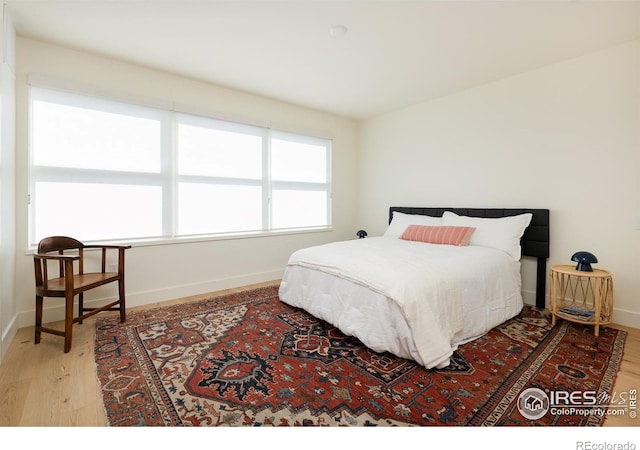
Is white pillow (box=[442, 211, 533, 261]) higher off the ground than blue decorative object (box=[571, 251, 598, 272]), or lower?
higher

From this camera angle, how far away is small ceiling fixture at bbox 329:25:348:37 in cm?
240

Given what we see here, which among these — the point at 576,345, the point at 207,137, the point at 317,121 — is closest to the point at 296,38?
the point at 207,137

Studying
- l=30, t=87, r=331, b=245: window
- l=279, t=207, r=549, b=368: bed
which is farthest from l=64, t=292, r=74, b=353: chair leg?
l=279, t=207, r=549, b=368: bed

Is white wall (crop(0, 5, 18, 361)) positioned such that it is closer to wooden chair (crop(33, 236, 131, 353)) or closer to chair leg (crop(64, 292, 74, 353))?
wooden chair (crop(33, 236, 131, 353))

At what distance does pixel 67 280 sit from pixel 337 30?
9.26 ft

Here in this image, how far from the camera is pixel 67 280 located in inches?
83.9

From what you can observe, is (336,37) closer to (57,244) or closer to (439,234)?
(439,234)

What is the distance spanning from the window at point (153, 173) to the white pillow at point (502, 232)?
97.2 inches

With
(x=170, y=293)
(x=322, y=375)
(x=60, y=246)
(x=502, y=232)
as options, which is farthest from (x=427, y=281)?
(x=60, y=246)

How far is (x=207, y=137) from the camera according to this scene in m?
3.63

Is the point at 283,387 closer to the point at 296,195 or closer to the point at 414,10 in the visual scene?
the point at 414,10

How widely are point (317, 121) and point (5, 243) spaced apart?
148 inches

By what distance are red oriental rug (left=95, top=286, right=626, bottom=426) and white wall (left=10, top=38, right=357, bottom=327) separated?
27.2 inches

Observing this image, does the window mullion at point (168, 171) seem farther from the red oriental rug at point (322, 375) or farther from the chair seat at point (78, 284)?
the red oriental rug at point (322, 375)
